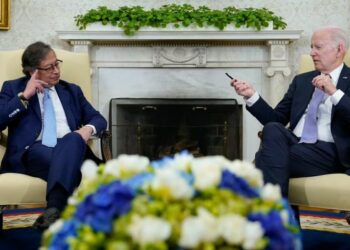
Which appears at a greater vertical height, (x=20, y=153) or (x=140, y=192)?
(x=140, y=192)

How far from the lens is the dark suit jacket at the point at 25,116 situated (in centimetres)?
282

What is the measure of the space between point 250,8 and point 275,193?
3.67 metres

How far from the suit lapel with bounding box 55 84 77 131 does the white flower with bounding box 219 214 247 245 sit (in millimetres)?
2125

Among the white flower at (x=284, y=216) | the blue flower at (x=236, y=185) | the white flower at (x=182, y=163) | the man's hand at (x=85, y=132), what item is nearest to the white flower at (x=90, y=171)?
the white flower at (x=182, y=163)

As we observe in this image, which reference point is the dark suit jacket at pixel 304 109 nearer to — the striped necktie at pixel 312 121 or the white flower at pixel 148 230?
the striped necktie at pixel 312 121

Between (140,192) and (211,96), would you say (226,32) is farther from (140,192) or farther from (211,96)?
(140,192)

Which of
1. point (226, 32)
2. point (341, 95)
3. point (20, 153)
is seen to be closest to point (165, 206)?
point (341, 95)

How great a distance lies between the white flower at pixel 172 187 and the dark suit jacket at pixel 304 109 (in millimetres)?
1659

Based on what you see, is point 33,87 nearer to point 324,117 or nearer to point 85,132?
point 85,132

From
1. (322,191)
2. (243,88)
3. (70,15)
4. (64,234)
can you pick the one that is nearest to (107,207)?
(64,234)

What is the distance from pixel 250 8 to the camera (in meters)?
4.60

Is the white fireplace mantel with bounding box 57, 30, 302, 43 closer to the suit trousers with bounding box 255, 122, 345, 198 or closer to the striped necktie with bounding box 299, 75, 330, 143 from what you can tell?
the striped necktie with bounding box 299, 75, 330, 143

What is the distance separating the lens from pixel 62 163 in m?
2.49

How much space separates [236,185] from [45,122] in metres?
2.02
